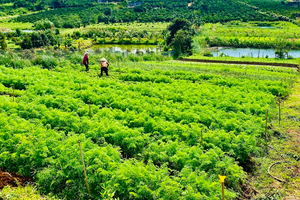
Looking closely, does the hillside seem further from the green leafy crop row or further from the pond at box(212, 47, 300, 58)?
the green leafy crop row

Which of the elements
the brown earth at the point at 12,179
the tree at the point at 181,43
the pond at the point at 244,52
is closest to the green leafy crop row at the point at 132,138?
the brown earth at the point at 12,179

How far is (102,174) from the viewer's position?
7.23 metres

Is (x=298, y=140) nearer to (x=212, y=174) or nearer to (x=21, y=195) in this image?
(x=212, y=174)

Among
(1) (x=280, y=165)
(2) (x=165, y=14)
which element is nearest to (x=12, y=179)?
(1) (x=280, y=165)

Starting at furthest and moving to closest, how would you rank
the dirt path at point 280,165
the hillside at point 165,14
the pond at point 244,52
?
the hillside at point 165,14 < the pond at point 244,52 < the dirt path at point 280,165

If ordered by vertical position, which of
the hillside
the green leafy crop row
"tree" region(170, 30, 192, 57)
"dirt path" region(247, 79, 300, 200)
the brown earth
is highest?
the hillside

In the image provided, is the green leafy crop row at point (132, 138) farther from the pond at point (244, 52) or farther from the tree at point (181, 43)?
the pond at point (244, 52)

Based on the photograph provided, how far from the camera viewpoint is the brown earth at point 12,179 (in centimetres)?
767

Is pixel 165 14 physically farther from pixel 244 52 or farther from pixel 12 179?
pixel 12 179

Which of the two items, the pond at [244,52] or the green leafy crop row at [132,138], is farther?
the pond at [244,52]

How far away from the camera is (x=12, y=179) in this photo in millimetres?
7852

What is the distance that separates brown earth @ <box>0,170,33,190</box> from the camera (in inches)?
302

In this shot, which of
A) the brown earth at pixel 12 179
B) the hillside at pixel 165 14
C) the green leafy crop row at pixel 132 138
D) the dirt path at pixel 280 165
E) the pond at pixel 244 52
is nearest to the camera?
the green leafy crop row at pixel 132 138

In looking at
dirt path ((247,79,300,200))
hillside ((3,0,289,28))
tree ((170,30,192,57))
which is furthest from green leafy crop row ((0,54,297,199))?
hillside ((3,0,289,28))
